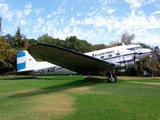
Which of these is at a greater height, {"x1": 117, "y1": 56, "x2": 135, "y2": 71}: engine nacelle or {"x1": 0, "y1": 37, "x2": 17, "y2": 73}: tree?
{"x1": 0, "y1": 37, "x2": 17, "y2": 73}: tree

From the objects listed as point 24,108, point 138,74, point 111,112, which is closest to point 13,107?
point 24,108

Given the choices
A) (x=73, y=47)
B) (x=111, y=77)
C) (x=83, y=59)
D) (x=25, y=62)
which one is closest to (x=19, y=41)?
(x=73, y=47)

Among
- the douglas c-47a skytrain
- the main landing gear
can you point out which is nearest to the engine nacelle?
the douglas c-47a skytrain

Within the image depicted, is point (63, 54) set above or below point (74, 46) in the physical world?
below

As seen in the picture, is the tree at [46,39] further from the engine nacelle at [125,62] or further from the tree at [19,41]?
the engine nacelle at [125,62]

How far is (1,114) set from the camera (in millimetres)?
6055

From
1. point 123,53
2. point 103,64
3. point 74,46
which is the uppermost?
point 74,46

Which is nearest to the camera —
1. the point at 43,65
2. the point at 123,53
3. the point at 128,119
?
→ the point at 128,119

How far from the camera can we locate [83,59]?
12.9m

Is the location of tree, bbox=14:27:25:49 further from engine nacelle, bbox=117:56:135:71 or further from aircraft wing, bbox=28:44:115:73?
aircraft wing, bbox=28:44:115:73

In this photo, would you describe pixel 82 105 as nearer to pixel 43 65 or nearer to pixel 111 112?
pixel 111 112

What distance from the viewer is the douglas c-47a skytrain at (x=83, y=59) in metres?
11.2

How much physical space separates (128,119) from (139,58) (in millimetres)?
Answer: 12259

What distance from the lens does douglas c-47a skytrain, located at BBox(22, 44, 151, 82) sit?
36.7 ft
